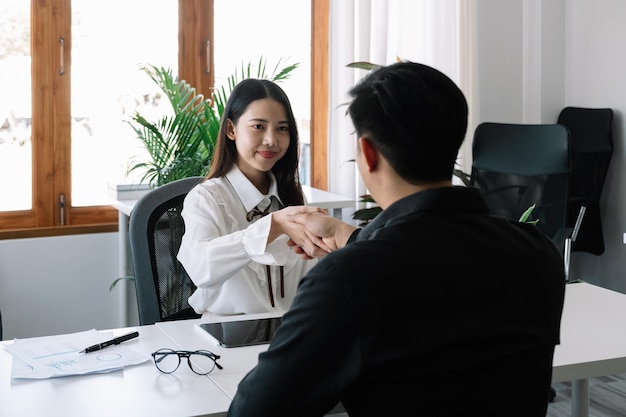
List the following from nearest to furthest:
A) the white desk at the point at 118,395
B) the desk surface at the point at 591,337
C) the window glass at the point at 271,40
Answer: the white desk at the point at 118,395
the desk surface at the point at 591,337
the window glass at the point at 271,40

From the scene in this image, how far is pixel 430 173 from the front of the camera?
1.11 m

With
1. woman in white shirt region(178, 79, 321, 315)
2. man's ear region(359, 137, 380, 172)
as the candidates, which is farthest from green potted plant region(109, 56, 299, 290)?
man's ear region(359, 137, 380, 172)

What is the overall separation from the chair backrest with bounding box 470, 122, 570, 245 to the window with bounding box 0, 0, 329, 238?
146cm

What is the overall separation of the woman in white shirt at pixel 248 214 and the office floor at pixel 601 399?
1.69 m

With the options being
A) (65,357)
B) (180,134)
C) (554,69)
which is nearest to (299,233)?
(65,357)

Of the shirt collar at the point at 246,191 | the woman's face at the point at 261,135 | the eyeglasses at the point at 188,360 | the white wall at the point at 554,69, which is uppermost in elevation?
the white wall at the point at 554,69

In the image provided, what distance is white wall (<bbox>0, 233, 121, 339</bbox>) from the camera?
384 cm

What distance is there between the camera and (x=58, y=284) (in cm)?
393

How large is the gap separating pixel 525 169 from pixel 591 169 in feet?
1.98

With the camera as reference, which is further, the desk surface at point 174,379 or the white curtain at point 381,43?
the white curtain at point 381,43

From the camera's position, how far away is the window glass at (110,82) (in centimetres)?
401

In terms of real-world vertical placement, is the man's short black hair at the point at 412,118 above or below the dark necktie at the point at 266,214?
above

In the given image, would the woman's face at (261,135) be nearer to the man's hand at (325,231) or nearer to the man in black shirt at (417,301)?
the man's hand at (325,231)

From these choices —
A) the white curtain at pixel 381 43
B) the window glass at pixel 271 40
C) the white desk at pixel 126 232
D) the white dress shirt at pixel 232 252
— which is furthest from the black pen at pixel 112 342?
the window glass at pixel 271 40
